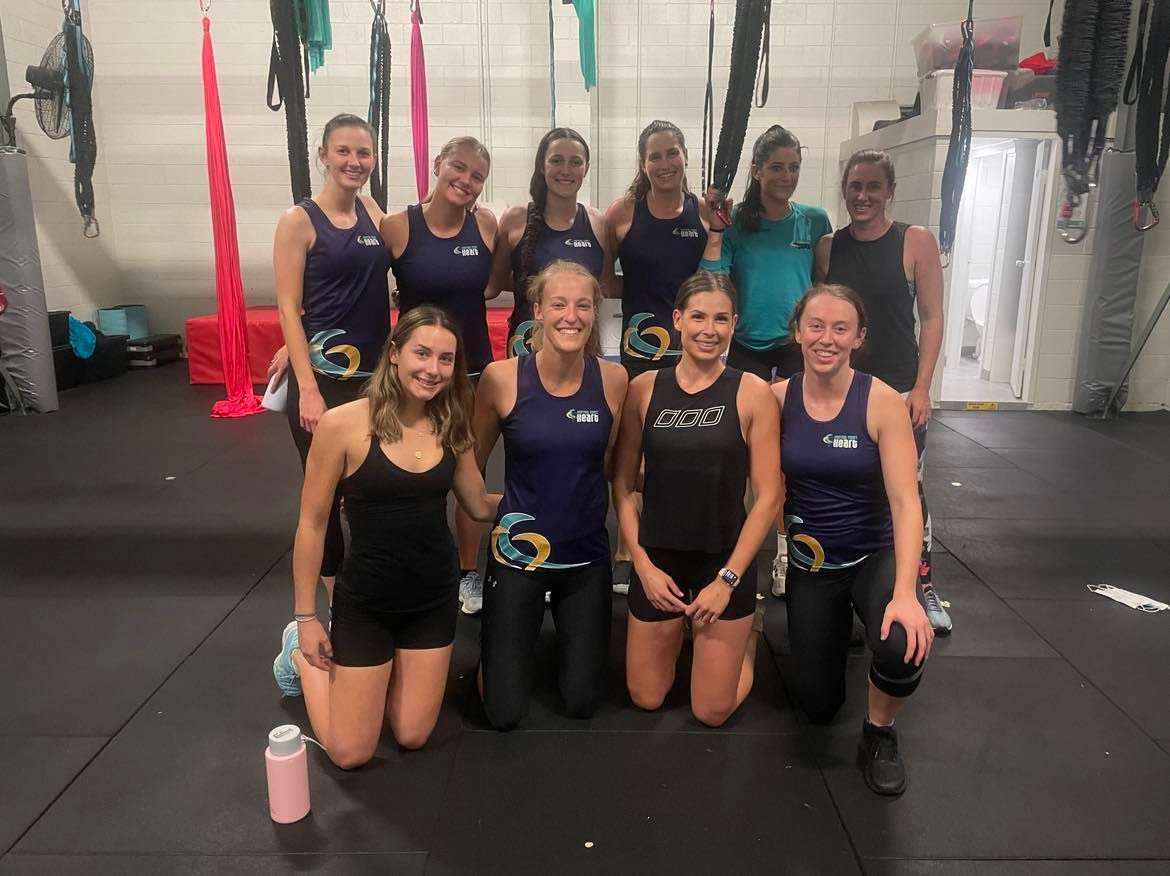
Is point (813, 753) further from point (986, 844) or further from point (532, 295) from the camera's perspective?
point (532, 295)

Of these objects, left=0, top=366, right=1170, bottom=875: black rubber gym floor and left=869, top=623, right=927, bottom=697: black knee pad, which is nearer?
left=0, top=366, right=1170, bottom=875: black rubber gym floor

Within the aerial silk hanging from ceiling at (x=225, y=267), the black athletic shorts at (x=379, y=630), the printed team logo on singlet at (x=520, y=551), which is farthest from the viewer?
the aerial silk hanging from ceiling at (x=225, y=267)

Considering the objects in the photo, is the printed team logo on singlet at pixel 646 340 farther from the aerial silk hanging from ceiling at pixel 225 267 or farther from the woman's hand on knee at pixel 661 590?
the aerial silk hanging from ceiling at pixel 225 267

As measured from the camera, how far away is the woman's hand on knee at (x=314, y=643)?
1.89 m

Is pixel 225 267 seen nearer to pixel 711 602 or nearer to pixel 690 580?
pixel 690 580

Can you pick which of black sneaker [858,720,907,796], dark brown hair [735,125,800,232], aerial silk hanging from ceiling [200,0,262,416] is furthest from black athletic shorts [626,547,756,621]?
aerial silk hanging from ceiling [200,0,262,416]

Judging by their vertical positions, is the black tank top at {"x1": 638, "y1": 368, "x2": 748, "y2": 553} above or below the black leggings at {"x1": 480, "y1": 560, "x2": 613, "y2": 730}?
above

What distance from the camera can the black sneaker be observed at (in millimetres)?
1868

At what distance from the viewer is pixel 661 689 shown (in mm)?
2180

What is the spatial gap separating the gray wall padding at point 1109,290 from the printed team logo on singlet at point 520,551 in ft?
16.9

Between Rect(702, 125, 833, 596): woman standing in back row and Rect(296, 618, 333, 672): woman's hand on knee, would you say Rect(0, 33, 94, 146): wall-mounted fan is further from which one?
Rect(296, 618, 333, 672): woman's hand on knee

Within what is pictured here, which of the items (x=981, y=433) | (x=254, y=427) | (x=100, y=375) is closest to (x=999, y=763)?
(x=981, y=433)

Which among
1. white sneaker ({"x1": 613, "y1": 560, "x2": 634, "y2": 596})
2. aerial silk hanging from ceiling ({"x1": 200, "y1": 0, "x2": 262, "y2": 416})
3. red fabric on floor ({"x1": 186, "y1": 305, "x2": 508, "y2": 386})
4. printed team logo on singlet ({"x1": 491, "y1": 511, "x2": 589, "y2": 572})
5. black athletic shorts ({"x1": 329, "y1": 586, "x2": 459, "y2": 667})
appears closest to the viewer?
black athletic shorts ({"x1": 329, "y1": 586, "x2": 459, "y2": 667})

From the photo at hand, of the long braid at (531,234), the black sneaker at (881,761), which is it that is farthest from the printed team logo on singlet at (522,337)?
the black sneaker at (881,761)
